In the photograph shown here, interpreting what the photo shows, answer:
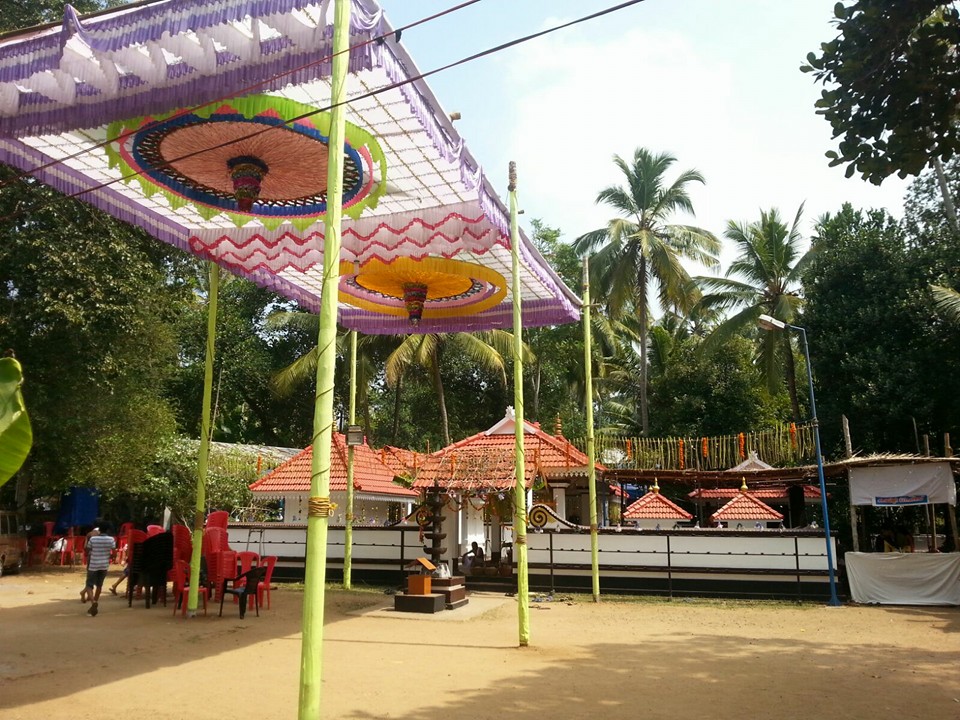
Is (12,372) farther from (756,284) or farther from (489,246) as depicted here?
(756,284)

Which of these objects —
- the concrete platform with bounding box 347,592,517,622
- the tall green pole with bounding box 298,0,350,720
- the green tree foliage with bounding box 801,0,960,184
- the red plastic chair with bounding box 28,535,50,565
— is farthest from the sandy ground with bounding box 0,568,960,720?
the red plastic chair with bounding box 28,535,50,565

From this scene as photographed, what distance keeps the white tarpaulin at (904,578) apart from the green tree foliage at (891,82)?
394 inches

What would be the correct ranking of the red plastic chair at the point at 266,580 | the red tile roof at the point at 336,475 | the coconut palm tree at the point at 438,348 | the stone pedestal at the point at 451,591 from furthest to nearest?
the coconut palm tree at the point at 438,348 → the red tile roof at the point at 336,475 → the stone pedestal at the point at 451,591 → the red plastic chair at the point at 266,580

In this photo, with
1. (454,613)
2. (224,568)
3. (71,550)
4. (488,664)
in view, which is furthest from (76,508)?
(488,664)

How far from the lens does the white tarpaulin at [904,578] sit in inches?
550

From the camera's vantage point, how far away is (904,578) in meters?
14.2

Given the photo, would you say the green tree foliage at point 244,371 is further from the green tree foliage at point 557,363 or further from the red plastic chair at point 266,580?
the red plastic chair at point 266,580

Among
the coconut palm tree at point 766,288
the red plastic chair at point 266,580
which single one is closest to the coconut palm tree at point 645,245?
the coconut palm tree at point 766,288

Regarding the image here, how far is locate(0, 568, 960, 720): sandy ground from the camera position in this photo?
6426 millimetres

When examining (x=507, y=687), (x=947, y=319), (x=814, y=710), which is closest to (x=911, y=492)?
(x=947, y=319)

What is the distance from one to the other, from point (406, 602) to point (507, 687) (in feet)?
17.9

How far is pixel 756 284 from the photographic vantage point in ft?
93.6

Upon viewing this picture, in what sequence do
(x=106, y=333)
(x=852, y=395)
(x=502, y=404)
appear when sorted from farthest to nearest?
(x=502, y=404) < (x=852, y=395) < (x=106, y=333)

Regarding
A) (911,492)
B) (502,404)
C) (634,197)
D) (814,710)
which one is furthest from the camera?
(502,404)
